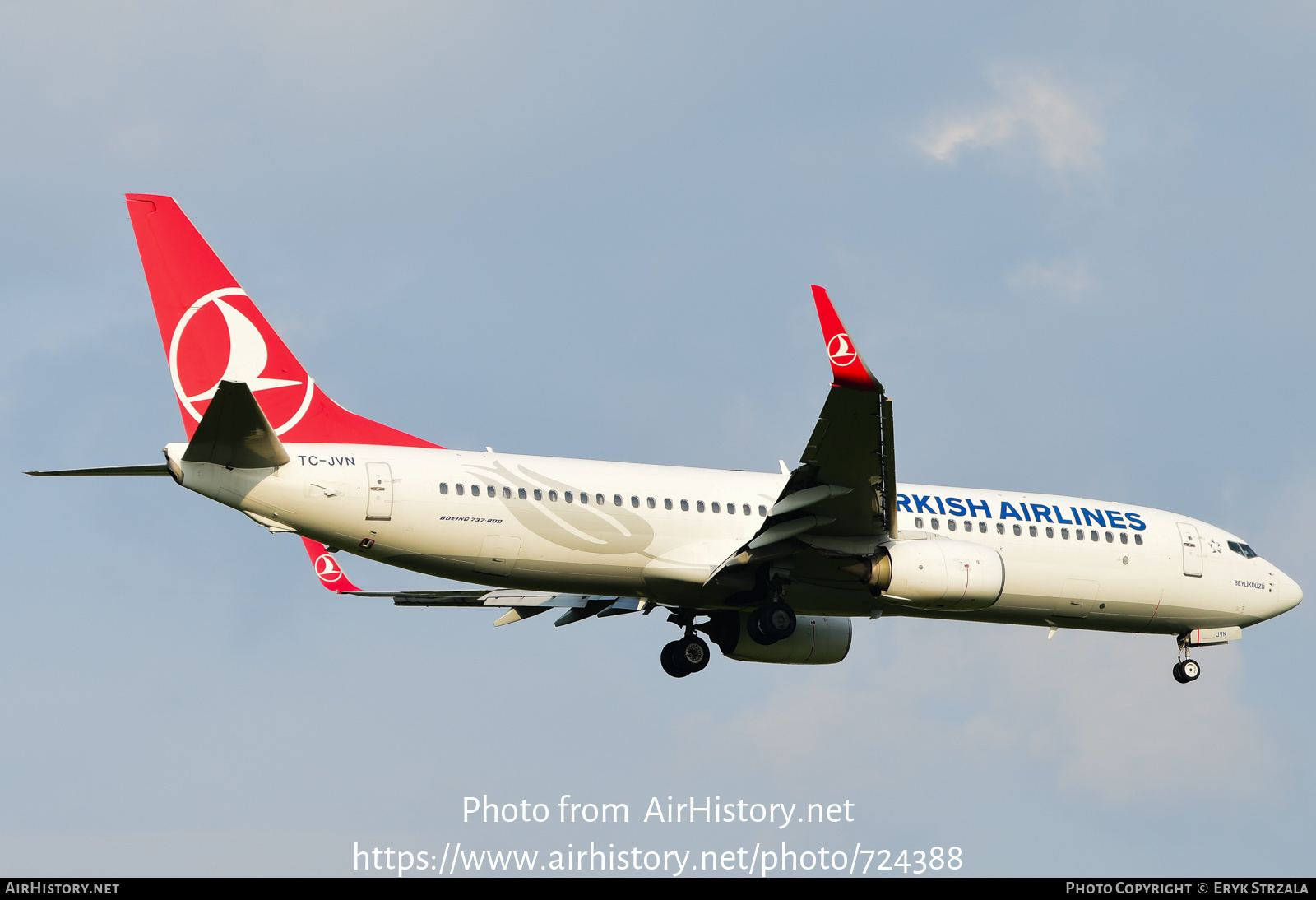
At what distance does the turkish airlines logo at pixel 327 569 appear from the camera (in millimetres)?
31297

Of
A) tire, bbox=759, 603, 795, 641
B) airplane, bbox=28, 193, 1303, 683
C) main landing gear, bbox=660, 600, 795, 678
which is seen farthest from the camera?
main landing gear, bbox=660, 600, 795, 678

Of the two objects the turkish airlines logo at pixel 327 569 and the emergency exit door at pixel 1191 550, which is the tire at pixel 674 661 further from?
the emergency exit door at pixel 1191 550

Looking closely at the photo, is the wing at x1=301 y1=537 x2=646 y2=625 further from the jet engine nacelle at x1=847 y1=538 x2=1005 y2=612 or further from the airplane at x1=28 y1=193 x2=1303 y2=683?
the jet engine nacelle at x1=847 y1=538 x2=1005 y2=612

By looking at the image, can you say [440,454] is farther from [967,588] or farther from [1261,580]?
[1261,580]

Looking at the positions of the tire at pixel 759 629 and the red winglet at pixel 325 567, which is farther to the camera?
the red winglet at pixel 325 567

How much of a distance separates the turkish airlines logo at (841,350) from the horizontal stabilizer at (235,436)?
788 centimetres

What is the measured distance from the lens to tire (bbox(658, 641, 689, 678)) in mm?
27891

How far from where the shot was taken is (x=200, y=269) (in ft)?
76.4

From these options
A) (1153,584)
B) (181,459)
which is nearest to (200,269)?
(181,459)

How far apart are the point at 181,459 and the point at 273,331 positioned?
345 cm

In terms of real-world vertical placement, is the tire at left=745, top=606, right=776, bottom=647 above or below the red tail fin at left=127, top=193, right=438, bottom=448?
below

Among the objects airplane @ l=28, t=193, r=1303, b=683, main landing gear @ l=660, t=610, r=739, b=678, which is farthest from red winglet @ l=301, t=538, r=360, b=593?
main landing gear @ l=660, t=610, r=739, b=678

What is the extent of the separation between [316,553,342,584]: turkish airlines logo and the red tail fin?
8.30m

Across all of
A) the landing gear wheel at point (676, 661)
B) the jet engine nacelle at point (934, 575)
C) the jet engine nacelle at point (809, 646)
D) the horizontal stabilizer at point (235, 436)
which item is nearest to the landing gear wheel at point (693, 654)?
the landing gear wheel at point (676, 661)
